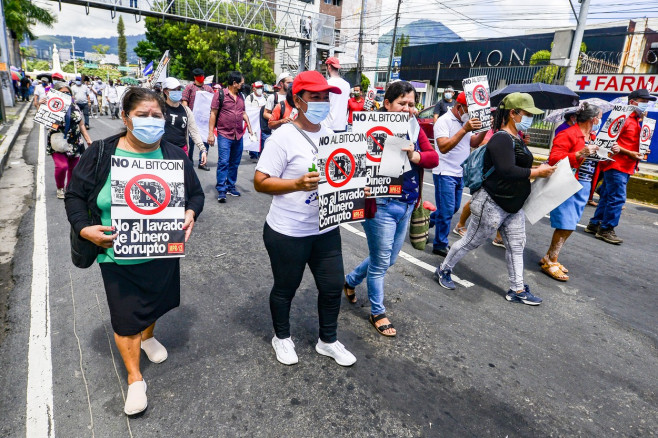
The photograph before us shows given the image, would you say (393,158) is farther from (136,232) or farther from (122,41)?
(122,41)

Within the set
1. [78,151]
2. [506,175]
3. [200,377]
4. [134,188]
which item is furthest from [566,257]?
[78,151]

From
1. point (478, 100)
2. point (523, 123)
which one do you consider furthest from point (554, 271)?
point (478, 100)

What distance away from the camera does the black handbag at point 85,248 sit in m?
2.27

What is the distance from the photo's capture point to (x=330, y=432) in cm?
235

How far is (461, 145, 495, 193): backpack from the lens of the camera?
3.97 meters

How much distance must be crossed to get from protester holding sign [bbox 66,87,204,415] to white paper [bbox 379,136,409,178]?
4.36 feet

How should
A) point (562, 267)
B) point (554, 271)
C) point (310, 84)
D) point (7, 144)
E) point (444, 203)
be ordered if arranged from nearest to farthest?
1. point (310, 84)
2. point (554, 271)
3. point (562, 267)
4. point (444, 203)
5. point (7, 144)

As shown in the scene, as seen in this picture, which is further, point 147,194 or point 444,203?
point 444,203

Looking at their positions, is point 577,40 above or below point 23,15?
below

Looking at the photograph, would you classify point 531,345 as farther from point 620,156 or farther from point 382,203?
point 620,156

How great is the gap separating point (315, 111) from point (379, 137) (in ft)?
Answer: 1.99

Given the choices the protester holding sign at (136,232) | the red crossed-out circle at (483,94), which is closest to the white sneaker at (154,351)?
the protester holding sign at (136,232)

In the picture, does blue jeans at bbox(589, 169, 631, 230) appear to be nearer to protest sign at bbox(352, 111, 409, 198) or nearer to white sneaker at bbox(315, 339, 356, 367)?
protest sign at bbox(352, 111, 409, 198)

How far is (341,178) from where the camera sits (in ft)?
8.57
